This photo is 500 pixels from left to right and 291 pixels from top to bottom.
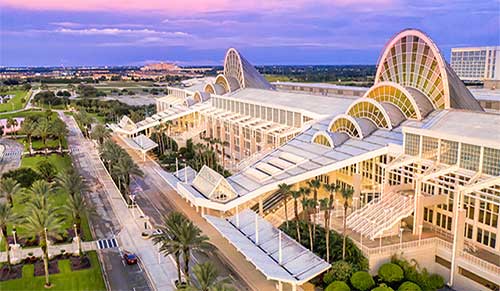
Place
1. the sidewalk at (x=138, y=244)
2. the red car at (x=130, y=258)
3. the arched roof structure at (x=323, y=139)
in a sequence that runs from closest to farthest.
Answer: the sidewalk at (x=138, y=244) → the red car at (x=130, y=258) → the arched roof structure at (x=323, y=139)

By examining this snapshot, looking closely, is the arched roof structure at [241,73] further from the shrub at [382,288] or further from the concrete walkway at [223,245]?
the shrub at [382,288]

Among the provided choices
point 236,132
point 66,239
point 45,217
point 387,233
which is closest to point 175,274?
point 45,217

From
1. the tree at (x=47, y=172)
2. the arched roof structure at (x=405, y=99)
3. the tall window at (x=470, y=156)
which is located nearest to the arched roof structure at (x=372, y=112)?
the arched roof structure at (x=405, y=99)

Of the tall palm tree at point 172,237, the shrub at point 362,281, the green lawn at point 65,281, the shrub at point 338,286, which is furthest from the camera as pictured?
the green lawn at point 65,281

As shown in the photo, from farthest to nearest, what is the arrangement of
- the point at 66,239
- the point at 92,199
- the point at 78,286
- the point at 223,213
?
the point at 92,199, the point at 223,213, the point at 66,239, the point at 78,286

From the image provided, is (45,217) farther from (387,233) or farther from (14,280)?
(387,233)

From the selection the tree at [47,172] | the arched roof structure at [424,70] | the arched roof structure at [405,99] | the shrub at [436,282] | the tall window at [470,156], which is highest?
the arched roof structure at [424,70]

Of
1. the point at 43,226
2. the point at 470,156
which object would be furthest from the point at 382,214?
the point at 43,226
